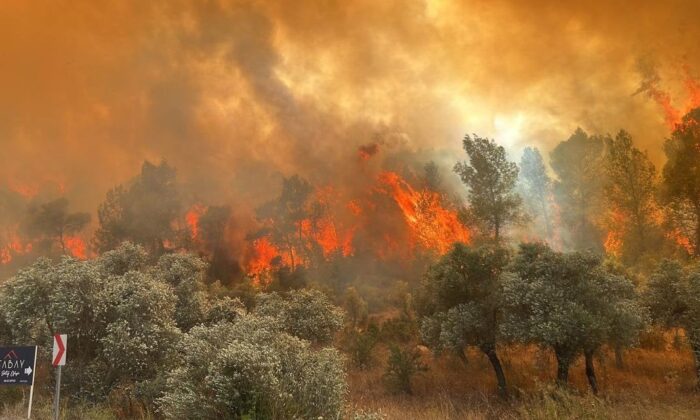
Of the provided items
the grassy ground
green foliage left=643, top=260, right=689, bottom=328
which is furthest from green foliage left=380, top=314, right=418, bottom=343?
green foliage left=643, top=260, right=689, bottom=328

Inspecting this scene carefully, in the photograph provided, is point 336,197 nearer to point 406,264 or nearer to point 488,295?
point 406,264

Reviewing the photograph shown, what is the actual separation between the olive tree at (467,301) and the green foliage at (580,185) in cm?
4798

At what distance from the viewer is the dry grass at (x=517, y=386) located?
2516cm

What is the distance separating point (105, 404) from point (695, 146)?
74.8 meters

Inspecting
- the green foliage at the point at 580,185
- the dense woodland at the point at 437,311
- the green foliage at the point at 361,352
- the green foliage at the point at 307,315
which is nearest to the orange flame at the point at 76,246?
the dense woodland at the point at 437,311

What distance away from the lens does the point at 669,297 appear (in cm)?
3092

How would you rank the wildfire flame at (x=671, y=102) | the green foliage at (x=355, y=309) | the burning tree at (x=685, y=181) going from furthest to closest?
the wildfire flame at (x=671, y=102) < the green foliage at (x=355, y=309) < the burning tree at (x=685, y=181)

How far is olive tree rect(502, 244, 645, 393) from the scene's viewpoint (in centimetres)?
2695

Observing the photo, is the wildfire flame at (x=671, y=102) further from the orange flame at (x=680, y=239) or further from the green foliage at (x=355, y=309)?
the green foliage at (x=355, y=309)

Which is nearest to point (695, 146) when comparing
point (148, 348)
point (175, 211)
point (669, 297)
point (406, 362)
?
point (669, 297)

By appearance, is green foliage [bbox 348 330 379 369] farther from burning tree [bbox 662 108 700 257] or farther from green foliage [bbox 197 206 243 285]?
green foliage [bbox 197 206 243 285]

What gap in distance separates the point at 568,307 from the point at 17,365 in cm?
3210

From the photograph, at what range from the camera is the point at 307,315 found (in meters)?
41.2

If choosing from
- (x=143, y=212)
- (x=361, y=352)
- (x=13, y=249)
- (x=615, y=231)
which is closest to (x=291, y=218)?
(x=143, y=212)
